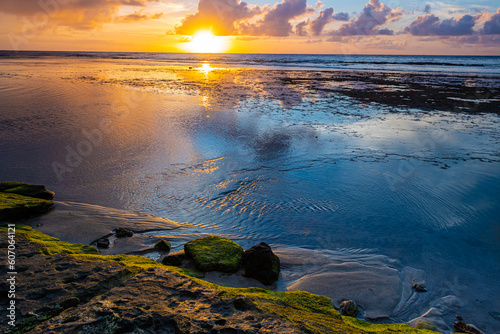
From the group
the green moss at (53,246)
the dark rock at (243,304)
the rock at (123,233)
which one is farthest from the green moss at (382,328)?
the rock at (123,233)

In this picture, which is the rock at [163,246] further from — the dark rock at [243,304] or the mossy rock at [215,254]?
the dark rock at [243,304]

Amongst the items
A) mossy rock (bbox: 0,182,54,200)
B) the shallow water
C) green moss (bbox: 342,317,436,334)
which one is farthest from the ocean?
green moss (bbox: 342,317,436,334)

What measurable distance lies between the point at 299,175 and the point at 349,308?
4455 mm

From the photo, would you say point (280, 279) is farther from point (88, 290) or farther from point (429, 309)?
point (88, 290)

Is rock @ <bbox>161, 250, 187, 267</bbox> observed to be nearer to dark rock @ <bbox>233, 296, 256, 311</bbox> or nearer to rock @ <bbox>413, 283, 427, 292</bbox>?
dark rock @ <bbox>233, 296, 256, 311</bbox>

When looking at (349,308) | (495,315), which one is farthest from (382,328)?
(495,315)

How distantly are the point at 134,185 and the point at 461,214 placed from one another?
272 inches

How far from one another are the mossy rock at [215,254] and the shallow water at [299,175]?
0.70 m

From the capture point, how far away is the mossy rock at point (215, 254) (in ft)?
13.1

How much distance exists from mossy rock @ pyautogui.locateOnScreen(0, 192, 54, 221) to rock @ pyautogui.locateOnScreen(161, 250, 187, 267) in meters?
2.85

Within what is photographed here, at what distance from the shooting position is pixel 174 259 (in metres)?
4.15

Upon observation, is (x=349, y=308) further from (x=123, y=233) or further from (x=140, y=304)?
(x=123, y=233)

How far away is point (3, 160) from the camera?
7680 mm

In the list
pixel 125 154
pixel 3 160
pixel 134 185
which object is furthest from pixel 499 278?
pixel 3 160
